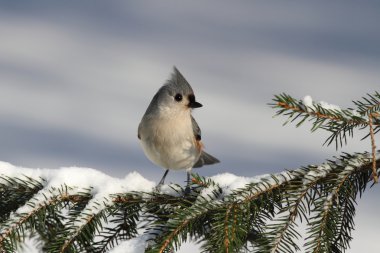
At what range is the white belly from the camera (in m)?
6.40

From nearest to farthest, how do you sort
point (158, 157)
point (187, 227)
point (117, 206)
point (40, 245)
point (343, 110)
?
point (187, 227)
point (343, 110)
point (117, 206)
point (40, 245)
point (158, 157)

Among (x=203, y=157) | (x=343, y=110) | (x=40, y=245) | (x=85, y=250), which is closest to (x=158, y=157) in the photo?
(x=203, y=157)

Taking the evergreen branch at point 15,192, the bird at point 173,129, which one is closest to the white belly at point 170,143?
the bird at point 173,129

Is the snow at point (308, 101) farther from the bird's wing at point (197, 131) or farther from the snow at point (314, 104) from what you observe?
the bird's wing at point (197, 131)

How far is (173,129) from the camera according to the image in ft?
21.2

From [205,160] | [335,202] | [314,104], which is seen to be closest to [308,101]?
[314,104]

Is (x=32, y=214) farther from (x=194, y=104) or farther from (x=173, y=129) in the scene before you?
(x=194, y=104)

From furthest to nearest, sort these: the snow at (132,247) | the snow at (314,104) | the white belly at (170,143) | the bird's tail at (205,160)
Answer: the bird's tail at (205,160) < the white belly at (170,143) < the snow at (314,104) < the snow at (132,247)

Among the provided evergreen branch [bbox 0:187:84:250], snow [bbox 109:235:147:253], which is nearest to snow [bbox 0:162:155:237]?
evergreen branch [bbox 0:187:84:250]

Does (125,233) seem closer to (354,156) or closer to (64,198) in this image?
(64,198)

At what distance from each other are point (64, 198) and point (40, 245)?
61 cm

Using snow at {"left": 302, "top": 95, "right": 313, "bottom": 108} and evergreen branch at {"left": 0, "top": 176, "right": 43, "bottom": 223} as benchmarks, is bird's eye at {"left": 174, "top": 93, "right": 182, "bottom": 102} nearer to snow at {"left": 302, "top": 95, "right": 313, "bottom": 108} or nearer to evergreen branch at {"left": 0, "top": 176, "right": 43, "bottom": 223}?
evergreen branch at {"left": 0, "top": 176, "right": 43, "bottom": 223}

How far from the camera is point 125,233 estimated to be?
4.09 m

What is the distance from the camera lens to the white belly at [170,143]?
21.0 feet
